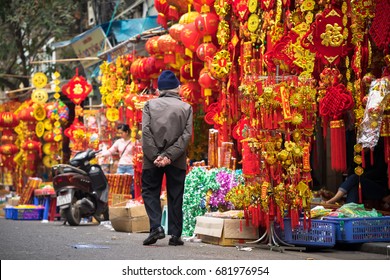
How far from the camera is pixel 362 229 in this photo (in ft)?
37.5

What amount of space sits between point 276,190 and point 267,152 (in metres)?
0.42

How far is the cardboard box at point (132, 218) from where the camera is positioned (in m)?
14.3

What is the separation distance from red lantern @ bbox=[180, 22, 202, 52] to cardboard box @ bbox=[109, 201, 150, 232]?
299 cm

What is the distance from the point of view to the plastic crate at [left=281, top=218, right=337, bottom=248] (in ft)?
36.4

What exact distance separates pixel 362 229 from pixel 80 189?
6.93m

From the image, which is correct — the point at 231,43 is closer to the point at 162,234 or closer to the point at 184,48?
the point at 184,48

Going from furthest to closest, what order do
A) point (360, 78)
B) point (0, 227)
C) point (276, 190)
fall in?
point (0, 227)
point (360, 78)
point (276, 190)

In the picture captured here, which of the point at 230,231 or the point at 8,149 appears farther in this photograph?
the point at 8,149

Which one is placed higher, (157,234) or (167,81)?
(167,81)

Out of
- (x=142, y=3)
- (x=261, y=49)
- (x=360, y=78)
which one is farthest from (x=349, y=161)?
(x=142, y=3)

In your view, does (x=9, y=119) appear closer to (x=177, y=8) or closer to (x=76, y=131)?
(x=76, y=131)

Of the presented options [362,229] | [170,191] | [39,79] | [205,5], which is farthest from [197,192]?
[39,79]

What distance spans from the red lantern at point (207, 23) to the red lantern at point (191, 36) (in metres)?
0.17

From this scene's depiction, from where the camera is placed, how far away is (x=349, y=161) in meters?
14.7
